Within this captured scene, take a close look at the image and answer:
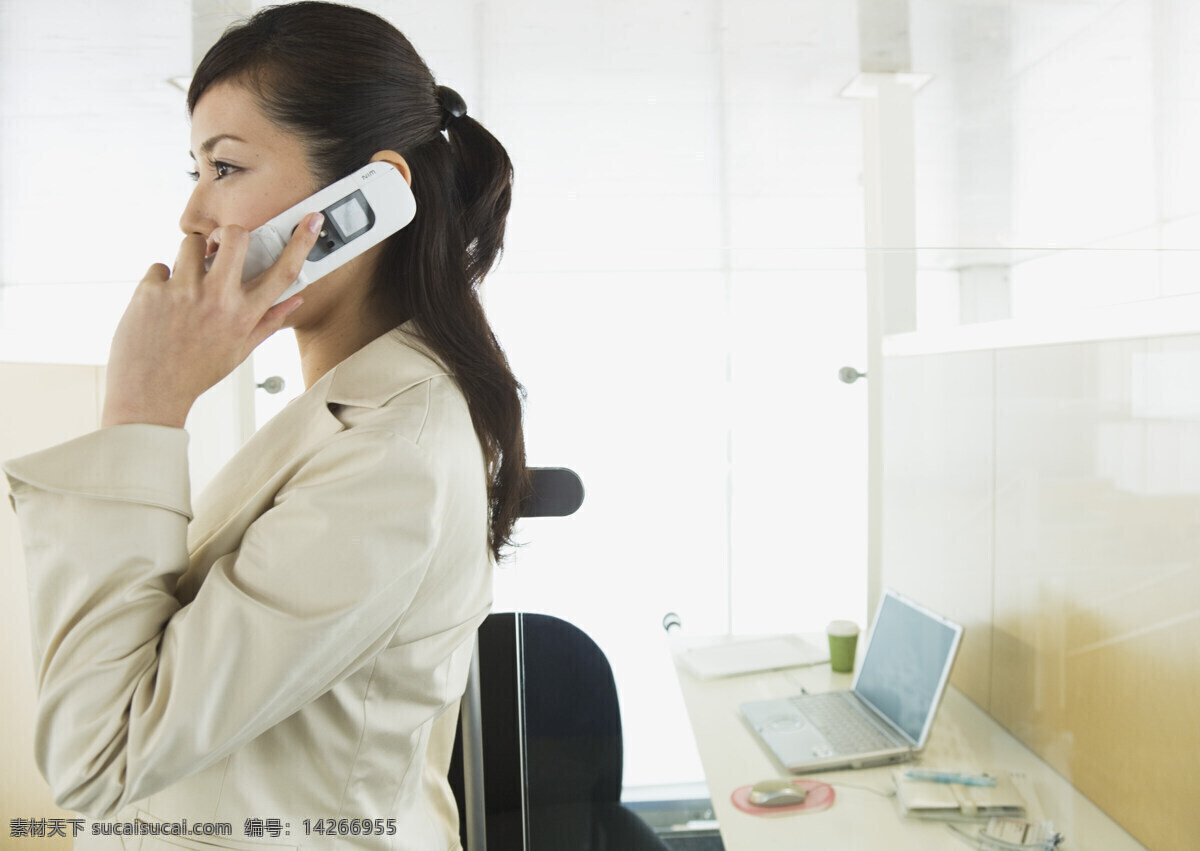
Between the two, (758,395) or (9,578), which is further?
(758,395)

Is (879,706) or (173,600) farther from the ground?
(173,600)

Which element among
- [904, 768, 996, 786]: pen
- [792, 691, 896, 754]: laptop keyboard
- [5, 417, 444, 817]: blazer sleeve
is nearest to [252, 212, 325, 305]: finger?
[5, 417, 444, 817]: blazer sleeve

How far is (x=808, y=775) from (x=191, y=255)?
2.81 feet

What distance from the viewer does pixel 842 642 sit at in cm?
102

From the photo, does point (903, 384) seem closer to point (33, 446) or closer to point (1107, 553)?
point (1107, 553)

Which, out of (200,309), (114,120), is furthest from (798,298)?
(114,120)

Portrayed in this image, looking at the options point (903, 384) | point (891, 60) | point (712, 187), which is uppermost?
point (891, 60)

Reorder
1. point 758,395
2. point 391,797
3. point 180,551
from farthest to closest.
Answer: point 758,395
point 391,797
point 180,551

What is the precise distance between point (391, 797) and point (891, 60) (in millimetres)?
922

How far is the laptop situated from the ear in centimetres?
71

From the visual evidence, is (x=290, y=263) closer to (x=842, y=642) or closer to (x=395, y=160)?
(x=395, y=160)

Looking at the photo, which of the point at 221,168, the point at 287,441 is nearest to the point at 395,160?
the point at 221,168

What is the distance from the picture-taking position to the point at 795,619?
1017mm

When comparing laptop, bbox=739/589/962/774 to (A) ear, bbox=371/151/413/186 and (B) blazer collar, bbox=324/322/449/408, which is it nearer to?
(B) blazer collar, bbox=324/322/449/408
